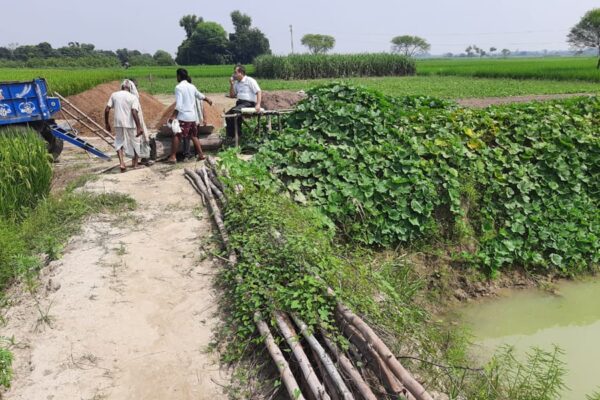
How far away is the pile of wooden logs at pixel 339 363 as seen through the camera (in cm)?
303

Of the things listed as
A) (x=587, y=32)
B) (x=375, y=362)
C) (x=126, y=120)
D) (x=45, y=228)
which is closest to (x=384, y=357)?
(x=375, y=362)

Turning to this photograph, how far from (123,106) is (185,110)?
3.22 feet

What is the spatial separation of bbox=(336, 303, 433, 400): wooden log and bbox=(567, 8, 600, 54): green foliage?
2181 inches

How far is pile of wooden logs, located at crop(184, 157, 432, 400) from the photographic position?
9.95 feet

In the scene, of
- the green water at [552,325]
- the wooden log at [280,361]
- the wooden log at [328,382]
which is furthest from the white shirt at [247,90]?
the wooden log at [328,382]

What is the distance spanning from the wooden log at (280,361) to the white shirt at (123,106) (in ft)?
16.7

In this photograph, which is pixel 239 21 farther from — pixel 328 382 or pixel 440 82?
pixel 328 382

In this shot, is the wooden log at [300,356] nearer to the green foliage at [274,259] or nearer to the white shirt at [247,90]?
the green foliage at [274,259]

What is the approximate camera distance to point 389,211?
623 cm

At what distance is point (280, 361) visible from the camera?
3.30m

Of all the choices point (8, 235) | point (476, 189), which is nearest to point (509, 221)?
point (476, 189)

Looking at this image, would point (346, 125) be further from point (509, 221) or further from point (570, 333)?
point (570, 333)

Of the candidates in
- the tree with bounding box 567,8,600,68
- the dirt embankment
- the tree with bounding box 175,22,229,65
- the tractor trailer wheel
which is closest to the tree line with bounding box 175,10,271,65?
the tree with bounding box 175,22,229,65

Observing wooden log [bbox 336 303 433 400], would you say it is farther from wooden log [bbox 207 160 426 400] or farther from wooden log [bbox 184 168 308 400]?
wooden log [bbox 184 168 308 400]
